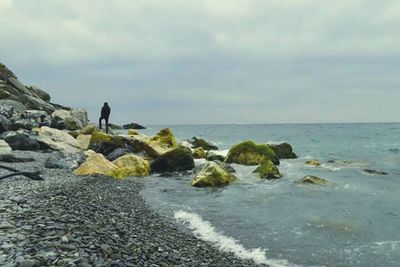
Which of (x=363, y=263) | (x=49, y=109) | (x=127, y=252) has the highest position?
(x=49, y=109)

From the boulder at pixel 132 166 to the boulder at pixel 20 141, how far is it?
7150mm

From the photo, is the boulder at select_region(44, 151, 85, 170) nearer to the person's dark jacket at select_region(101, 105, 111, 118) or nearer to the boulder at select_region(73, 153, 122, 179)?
the boulder at select_region(73, 153, 122, 179)

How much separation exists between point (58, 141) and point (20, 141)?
3872 mm

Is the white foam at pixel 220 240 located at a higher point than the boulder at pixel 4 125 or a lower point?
lower

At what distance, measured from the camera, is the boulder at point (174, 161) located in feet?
90.2

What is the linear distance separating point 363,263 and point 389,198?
398 inches

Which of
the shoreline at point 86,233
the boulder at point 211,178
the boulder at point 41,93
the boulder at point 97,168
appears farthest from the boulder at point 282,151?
the boulder at point 41,93

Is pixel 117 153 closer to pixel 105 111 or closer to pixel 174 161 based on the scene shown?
pixel 174 161

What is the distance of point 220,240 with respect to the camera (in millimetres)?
12852

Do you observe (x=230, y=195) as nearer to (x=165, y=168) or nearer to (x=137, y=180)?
(x=137, y=180)

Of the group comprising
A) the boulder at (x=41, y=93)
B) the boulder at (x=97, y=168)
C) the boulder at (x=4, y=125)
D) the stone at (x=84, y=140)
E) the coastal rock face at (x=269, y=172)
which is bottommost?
the coastal rock face at (x=269, y=172)

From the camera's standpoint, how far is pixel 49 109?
5669 centimetres

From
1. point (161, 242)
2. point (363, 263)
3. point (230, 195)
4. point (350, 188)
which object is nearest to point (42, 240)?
point (161, 242)

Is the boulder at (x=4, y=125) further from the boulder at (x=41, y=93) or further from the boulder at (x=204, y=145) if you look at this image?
the boulder at (x=41, y=93)
